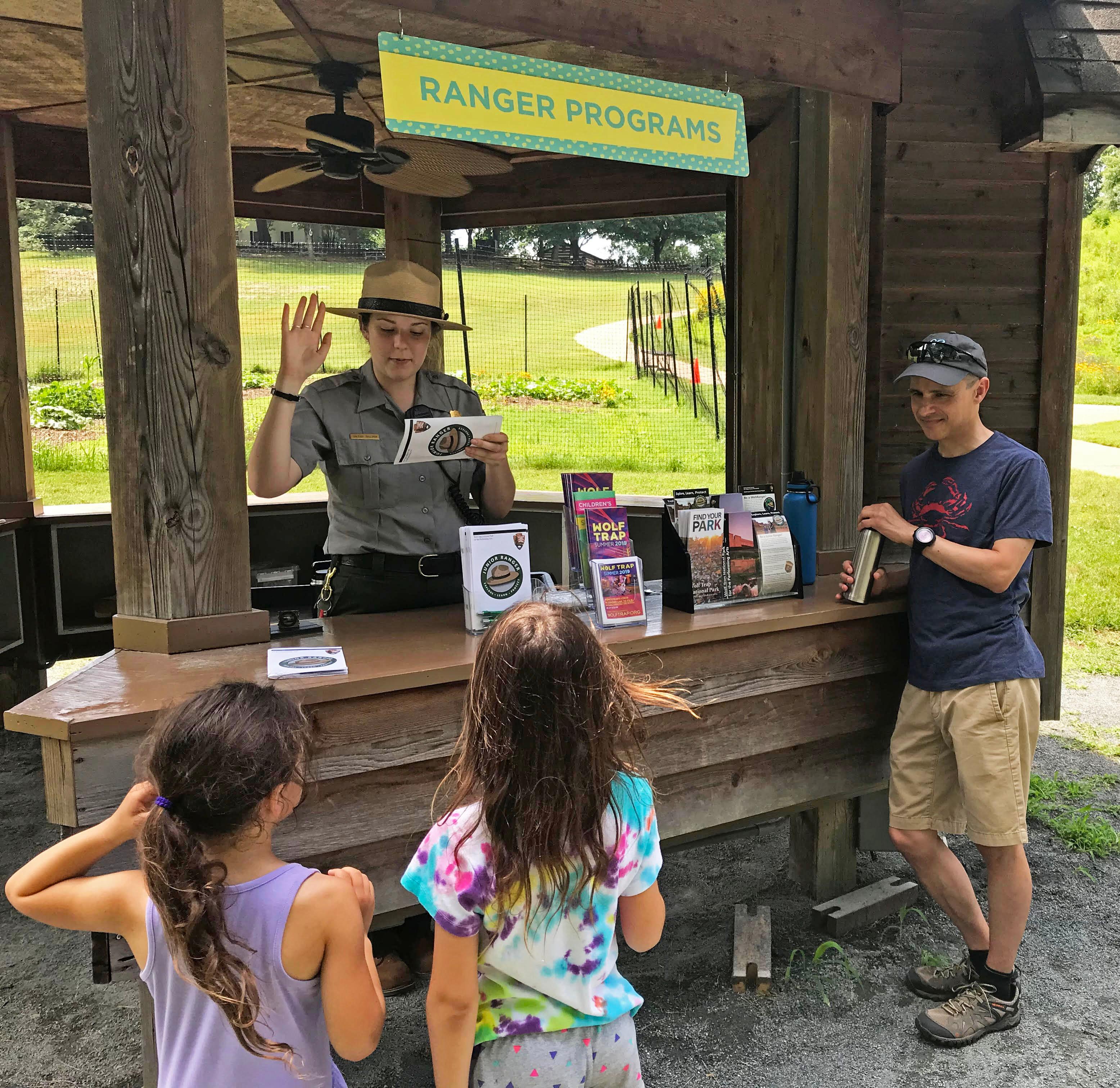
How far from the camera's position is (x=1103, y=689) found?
219 inches

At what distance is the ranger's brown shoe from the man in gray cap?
1.29 meters

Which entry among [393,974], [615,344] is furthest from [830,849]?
[615,344]

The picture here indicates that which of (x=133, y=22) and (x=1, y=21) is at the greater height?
(x=1, y=21)

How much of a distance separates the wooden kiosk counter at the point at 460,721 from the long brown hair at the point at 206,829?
0.51 m

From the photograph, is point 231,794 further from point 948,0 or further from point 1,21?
point 948,0

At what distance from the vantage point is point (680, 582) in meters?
2.63

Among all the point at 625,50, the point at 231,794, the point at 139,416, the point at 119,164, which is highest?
the point at 625,50

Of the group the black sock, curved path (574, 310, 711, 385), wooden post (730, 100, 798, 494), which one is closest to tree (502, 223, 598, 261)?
curved path (574, 310, 711, 385)

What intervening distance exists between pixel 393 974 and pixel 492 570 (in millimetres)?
1092

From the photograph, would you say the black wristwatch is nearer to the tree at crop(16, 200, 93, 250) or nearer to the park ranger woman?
the park ranger woman

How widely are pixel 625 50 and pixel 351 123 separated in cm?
127

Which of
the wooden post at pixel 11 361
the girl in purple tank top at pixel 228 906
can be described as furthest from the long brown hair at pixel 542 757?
the wooden post at pixel 11 361

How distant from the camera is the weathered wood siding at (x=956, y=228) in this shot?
12.2 ft

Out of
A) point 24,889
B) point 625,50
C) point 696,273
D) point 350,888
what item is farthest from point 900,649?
point 696,273
